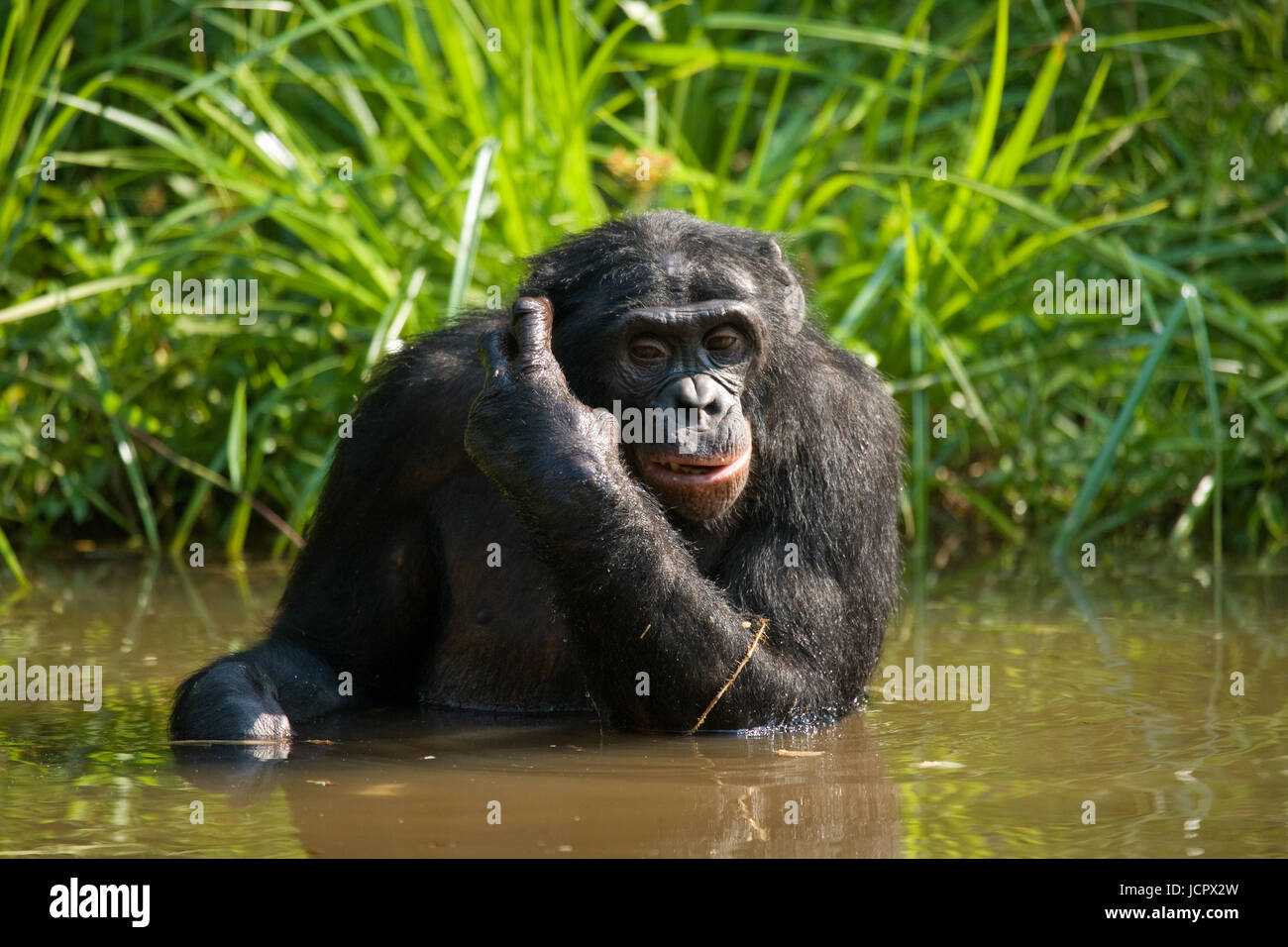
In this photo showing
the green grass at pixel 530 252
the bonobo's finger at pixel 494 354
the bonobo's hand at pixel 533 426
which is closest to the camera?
the bonobo's hand at pixel 533 426

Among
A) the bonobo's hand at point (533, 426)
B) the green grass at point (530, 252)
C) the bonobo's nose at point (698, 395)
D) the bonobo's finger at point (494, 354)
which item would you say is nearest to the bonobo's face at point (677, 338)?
the bonobo's nose at point (698, 395)

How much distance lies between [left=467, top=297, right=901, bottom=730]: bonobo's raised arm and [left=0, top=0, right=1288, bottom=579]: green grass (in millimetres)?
2740

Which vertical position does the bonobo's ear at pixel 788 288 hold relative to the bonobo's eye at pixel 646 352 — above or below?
above

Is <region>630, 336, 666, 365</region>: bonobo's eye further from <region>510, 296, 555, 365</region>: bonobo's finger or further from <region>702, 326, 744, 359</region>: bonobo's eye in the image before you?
Answer: <region>510, 296, 555, 365</region>: bonobo's finger

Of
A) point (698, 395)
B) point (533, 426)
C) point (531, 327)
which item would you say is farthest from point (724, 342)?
point (533, 426)

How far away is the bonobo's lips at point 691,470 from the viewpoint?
5301 millimetres

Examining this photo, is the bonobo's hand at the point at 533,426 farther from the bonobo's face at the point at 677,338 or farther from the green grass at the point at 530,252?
the green grass at the point at 530,252

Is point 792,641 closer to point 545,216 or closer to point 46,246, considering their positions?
point 545,216

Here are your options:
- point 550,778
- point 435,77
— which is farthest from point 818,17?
point 550,778

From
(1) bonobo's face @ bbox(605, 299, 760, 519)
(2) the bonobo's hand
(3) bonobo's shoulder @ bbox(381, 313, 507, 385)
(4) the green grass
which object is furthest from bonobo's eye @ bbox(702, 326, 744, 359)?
(4) the green grass
